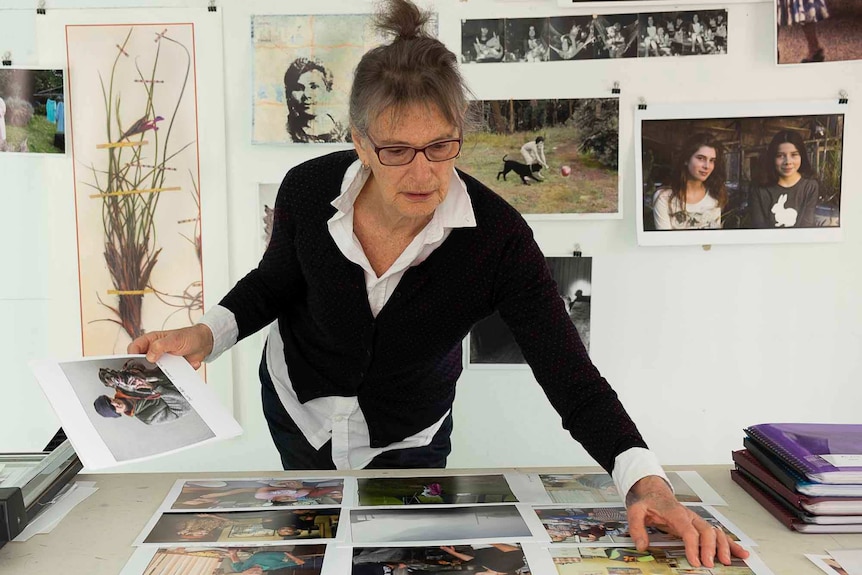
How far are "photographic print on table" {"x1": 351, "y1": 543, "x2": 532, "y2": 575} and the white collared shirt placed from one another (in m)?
0.20

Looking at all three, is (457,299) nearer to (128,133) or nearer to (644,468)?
(644,468)

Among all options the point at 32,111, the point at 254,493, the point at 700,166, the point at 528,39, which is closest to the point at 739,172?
the point at 700,166

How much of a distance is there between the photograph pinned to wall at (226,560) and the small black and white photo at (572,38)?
1446 mm

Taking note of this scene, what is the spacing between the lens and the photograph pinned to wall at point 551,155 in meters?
2.00

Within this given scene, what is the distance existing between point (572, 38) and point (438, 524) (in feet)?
4.51

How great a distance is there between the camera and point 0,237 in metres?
2.06

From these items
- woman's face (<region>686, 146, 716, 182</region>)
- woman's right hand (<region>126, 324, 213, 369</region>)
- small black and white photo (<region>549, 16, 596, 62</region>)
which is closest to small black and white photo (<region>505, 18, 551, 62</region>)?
small black and white photo (<region>549, 16, 596, 62</region>)

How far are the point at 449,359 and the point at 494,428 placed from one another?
0.74 meters

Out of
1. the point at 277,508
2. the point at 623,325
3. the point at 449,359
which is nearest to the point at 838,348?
the point at 623,325

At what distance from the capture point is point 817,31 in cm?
195

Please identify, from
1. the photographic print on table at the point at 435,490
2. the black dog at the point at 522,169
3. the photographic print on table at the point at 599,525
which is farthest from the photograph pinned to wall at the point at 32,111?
the photographic print on table at the point at 599,525

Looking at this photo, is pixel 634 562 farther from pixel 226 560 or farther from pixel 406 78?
pixel 406 78

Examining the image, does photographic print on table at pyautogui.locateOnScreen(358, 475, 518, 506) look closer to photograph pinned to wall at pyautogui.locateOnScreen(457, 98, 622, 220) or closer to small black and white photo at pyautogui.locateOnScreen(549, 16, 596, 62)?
photograph pinned to wall at pyautogui.locateOnScreen(457, 98, 622, 220)

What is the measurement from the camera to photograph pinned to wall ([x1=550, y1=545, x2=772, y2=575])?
94 cm
